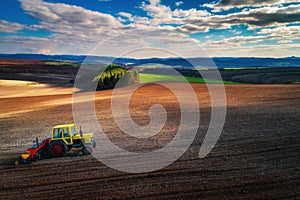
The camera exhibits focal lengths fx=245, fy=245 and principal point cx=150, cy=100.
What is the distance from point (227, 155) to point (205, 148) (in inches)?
54.4

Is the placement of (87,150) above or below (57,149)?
below

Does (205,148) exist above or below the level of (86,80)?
below

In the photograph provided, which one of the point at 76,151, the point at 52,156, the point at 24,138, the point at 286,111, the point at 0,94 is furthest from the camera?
the point at 0,94

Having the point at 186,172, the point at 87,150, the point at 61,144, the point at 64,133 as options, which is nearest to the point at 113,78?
the point at 64,133

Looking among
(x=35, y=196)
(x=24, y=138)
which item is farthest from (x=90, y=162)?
(x=24, y=138)

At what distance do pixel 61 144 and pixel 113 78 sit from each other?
134 feet

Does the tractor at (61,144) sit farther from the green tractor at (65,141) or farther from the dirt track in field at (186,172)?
the dirt track in field at (186,172)

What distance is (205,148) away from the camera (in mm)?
12531

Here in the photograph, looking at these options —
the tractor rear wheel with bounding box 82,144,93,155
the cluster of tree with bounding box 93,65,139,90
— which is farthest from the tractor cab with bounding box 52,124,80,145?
the cluster of tree with bounding box 93,65,139,90

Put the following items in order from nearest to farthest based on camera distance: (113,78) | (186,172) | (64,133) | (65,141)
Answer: (186,172) < (65,141) < (64,133) < (113,78)

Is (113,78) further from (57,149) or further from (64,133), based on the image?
(57,149)

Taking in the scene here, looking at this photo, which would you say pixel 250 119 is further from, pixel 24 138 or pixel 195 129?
pixel 24 138

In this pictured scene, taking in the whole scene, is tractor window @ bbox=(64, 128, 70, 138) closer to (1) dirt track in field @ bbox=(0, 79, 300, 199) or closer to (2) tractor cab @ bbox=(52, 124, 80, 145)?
(2) tractor cab @ bbox=(52, 124, 80, 145)

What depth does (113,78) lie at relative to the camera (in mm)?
51844
